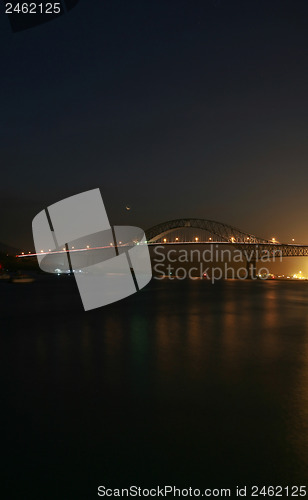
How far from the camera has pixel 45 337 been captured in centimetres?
1369

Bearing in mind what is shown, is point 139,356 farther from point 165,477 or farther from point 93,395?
point 165,477

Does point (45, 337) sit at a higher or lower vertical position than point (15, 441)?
lower

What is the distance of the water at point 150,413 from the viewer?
4.44m

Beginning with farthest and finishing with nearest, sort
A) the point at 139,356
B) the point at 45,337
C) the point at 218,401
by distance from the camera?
A: the point at 45,337 < the point at 139,356 < the point at 218,401

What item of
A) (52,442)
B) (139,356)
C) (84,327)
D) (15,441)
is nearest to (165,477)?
(52,442)

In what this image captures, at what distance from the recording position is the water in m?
4.44

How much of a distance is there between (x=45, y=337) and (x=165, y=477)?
33.0 feet

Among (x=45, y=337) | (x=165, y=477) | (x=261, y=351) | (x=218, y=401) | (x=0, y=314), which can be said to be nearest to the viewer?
(x=165, y=477)

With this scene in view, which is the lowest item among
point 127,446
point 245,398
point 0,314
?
point 0,314

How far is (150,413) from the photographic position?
20.3 feet

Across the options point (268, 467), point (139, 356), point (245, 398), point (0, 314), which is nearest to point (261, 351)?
point (139, 356)

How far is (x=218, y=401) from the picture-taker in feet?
22.3

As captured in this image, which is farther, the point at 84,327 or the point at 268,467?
the point at 84,327

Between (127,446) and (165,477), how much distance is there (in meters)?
0.79
